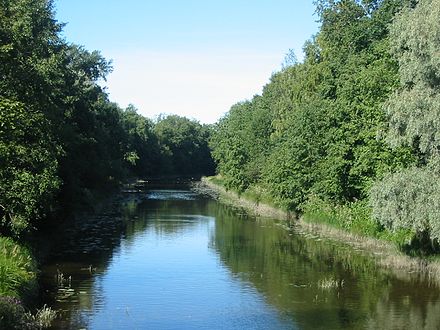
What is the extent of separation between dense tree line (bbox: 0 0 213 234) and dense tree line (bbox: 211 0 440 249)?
18.8m

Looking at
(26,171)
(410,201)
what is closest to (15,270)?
(26,171)

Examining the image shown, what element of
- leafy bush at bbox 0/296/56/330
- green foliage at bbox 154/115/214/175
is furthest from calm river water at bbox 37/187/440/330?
green foliage at bbox 154/115/214/175

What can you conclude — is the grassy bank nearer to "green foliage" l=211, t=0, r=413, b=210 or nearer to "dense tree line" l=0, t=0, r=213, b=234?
"dense tree line" l=0, t=0, r=213, b=234

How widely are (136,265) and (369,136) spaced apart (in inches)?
787

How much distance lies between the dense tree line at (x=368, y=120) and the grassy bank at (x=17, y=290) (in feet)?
60.7

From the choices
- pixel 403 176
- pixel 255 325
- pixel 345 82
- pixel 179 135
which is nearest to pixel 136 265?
pixel 255 325

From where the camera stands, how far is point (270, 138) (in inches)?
3342

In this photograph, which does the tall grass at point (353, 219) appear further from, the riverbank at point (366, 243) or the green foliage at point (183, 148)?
the green foliage at point (183, 148)

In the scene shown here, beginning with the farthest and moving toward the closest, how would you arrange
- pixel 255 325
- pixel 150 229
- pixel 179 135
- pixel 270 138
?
pixel 179 135, pixel 270 138, pixel 150 229, pixel 255 325

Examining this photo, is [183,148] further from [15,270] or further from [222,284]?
[15,270]

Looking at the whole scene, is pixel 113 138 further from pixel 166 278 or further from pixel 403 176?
pixel 403 176

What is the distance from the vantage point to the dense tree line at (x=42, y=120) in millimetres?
28172

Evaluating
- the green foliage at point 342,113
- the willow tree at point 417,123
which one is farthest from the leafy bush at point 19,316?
the green foliage at point 342,113

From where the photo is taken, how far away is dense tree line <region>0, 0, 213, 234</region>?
92.4ft
